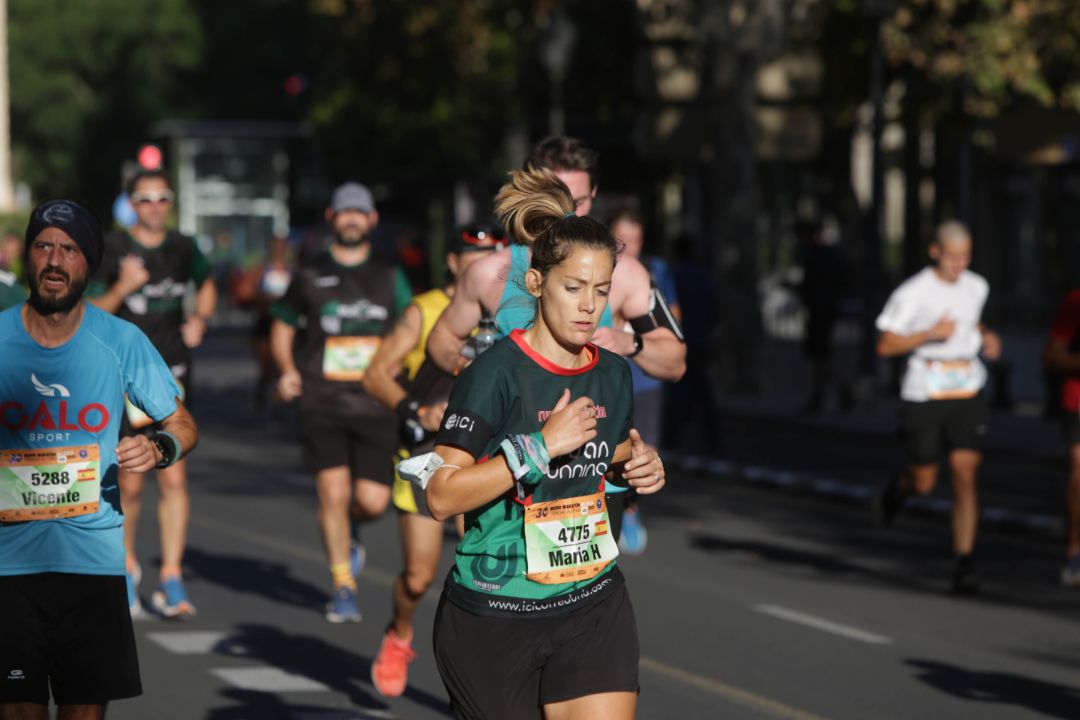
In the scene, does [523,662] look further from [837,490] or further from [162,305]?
[837,490]

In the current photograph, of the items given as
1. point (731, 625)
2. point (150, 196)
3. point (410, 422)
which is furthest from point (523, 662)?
point (150, 196)

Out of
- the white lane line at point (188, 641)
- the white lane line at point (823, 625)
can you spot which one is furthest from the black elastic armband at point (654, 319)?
the white lane line at point (188, 641)

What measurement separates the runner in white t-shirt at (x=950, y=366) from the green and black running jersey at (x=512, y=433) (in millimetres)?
5992

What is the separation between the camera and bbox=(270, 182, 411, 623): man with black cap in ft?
33.4

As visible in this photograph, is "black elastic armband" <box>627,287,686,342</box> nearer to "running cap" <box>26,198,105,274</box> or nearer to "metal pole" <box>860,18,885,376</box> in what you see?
"running cap" <box>26,198,105,274</box>

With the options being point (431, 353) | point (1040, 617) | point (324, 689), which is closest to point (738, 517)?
point (1040, 617)

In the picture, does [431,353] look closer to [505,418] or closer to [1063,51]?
[505,418]

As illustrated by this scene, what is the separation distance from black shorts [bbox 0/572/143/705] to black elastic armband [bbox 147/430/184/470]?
36cm

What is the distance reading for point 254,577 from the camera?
11789 mm

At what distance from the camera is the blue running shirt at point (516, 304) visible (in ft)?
19.1

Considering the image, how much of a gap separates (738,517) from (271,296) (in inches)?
374

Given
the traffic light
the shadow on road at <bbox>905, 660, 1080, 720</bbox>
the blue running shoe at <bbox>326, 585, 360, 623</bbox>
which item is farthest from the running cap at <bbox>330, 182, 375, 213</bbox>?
the shadow on road at <bbox>905, 660, 1080, 720</bbox>

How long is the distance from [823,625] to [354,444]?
2412 millimetres

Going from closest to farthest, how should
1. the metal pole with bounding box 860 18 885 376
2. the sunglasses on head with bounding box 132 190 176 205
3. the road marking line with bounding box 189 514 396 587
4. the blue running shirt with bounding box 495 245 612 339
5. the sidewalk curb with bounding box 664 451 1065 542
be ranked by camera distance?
1. the blue running shirt with bounding box 495 245 612 339
2. the sunglasses on head with bounding box 132 190 176 205
3. the road marking line with bounding box 189 514 396 587
4. the sidewalk curb with bounding box 664 451 1065 542
5. the metal pole with bounding box 860 18 885 376
